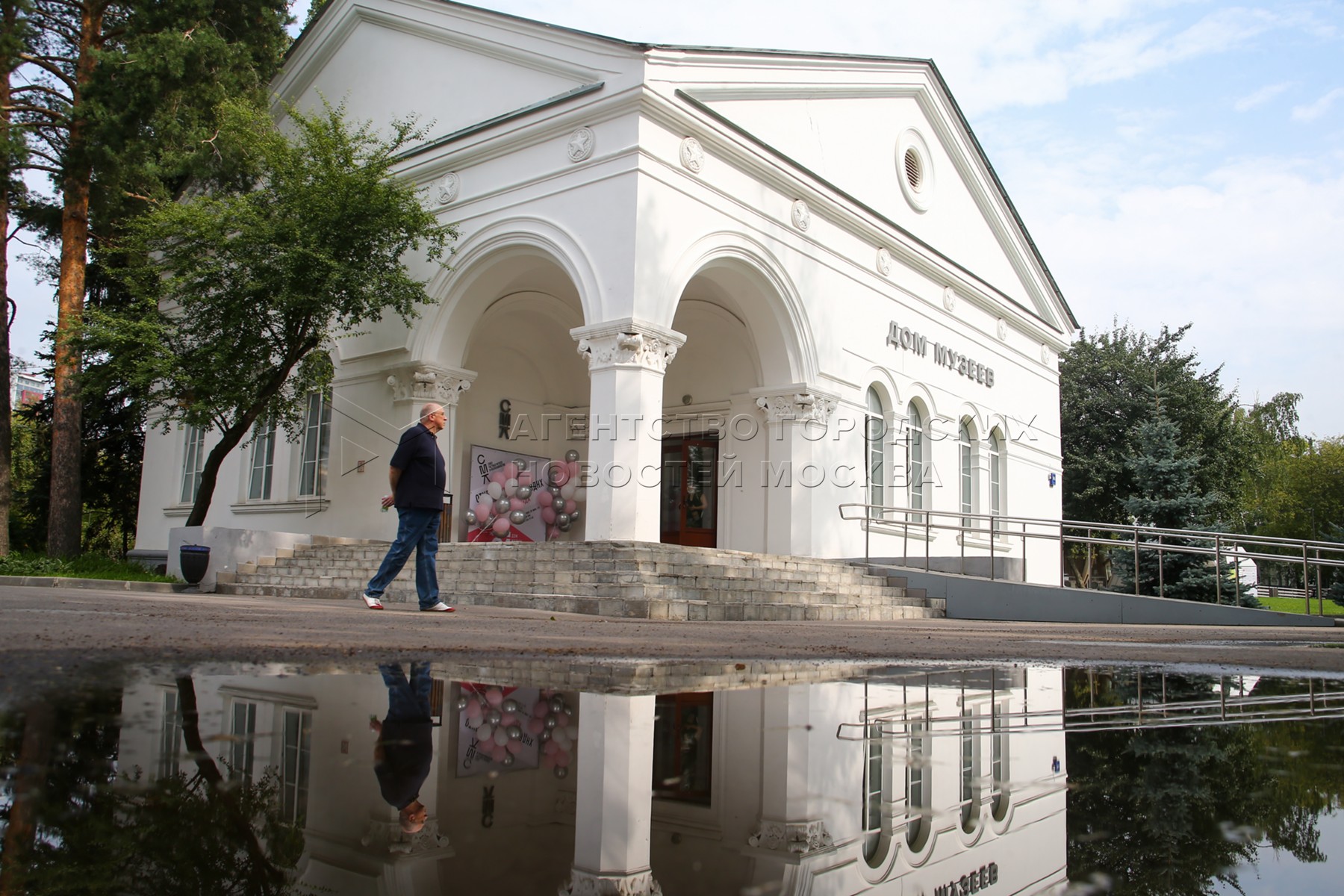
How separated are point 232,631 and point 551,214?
10320 millimetres

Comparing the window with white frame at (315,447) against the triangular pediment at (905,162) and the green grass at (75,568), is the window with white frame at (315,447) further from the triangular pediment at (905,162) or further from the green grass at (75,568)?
the triangular pediment at (905,162)

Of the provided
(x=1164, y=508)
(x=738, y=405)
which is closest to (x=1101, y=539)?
(x=1164, y=508)

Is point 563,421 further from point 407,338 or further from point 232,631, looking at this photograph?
point 232,631

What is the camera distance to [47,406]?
80.5 feet

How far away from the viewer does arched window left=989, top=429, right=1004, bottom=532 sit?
21.7 m

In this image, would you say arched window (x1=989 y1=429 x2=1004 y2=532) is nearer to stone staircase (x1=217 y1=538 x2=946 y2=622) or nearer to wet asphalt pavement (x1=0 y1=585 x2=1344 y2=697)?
stone staircase (x1=217 y1=538 x2=946 y2=622)

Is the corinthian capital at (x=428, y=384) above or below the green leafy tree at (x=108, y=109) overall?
below

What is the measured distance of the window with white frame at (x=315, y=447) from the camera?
684 inches

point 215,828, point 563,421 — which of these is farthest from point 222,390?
point 215,828

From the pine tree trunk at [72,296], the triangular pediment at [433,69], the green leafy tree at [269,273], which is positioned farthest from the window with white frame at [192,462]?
the triangular pediment at [433,69]

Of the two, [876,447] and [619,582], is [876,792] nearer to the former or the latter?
[619,582]

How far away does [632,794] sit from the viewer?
1.63m

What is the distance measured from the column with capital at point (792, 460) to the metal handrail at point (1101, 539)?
0.90 meters

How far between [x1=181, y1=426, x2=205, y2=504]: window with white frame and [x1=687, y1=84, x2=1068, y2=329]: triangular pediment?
45.6ft
